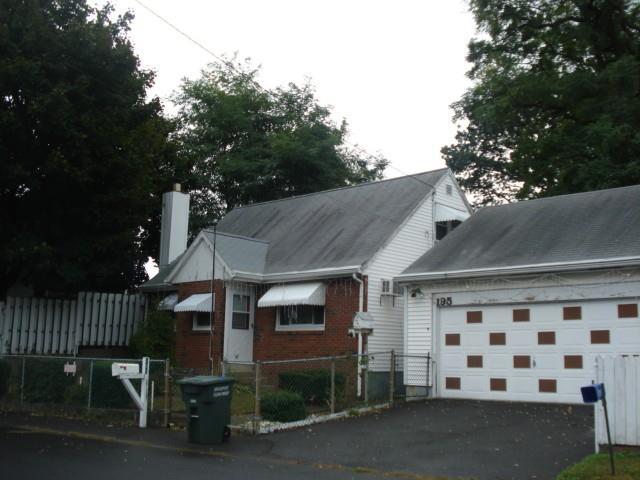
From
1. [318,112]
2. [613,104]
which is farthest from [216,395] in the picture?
[318,112]

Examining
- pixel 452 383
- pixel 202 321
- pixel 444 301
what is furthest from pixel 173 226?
pixel 452 383

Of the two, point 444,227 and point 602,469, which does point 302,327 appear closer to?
point 444,227

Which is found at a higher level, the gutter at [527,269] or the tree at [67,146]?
the tree at [67,146]

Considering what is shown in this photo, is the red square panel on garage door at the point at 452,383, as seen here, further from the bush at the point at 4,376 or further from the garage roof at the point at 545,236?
the bush at the point at 4,376

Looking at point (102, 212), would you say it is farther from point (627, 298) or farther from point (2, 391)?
point (627, 298)

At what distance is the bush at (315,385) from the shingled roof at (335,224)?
11.7ft

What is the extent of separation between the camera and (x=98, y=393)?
15.7 metres

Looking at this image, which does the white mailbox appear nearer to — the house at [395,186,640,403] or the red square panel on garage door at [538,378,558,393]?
the house at [395,186,640,403]

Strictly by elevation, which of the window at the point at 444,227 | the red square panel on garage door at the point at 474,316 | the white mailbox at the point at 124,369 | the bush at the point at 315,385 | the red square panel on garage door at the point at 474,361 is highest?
the window at the point at 444,227

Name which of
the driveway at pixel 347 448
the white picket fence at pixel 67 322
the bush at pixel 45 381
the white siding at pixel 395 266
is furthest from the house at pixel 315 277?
the bush at pixel 45 381

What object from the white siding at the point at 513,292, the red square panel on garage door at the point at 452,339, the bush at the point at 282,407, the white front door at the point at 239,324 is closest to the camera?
the bush at the point at 282,407

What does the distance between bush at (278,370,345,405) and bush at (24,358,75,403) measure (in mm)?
4980

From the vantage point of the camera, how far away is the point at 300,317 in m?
20.5

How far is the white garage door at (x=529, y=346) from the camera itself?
1519cm
